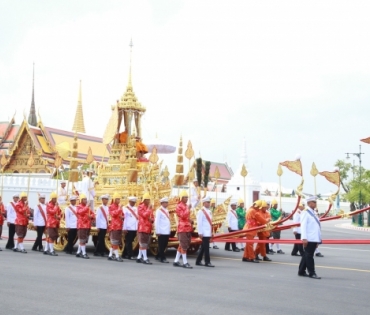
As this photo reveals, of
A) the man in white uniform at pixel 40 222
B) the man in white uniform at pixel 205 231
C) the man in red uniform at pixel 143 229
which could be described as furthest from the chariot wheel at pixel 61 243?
the man in white uniform at pixel 205 231

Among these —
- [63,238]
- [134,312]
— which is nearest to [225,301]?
[134,312]

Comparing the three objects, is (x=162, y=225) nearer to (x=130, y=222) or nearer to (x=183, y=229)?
(x=183, y=229)

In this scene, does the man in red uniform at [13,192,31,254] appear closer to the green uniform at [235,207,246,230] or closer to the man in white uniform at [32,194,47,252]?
A: the man in white uniform at [32,194,47,252]

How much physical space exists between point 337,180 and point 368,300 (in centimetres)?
216

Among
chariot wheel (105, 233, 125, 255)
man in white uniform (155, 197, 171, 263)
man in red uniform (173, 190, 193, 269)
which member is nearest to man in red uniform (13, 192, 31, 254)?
chariot wheel (105, 233, 125, 255)

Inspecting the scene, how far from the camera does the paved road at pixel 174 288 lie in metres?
6.71

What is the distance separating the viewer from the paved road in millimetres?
6715

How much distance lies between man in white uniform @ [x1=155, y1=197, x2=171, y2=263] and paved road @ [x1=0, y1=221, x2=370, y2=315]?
0.39 metres

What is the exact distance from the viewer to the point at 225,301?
23.6 feet

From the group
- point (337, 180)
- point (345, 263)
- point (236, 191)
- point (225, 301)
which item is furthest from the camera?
A: point (236, 191)

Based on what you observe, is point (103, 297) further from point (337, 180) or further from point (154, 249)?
point (154, 249)

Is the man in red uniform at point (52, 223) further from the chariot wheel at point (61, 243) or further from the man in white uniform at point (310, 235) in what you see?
the man in white uniform at point (310, 235)

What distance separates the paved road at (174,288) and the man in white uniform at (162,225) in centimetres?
39

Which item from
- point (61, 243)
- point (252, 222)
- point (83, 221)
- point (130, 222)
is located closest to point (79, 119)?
point (61, 243)
